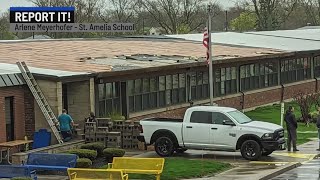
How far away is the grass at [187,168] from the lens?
70.6ft

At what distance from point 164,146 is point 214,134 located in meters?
1.89

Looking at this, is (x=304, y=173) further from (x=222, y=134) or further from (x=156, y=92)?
(x=156, y=92)

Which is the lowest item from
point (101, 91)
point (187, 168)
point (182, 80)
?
point (187, 168)

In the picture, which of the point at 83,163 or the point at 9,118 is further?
the point at 9,118

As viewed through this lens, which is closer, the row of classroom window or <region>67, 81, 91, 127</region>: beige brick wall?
<region>67, 81, 91, 127</region>: beige brick wall

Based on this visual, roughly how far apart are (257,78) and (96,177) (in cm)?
3173

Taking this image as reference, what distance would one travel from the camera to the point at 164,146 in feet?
87.1

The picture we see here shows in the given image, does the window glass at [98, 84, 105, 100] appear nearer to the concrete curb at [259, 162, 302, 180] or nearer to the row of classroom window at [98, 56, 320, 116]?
the row of classroom window at [98, 56, 320, 116]

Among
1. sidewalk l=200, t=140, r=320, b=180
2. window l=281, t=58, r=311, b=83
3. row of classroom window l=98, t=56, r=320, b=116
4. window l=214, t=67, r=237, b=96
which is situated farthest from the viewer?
window l=281, t=58, r=311, b=83

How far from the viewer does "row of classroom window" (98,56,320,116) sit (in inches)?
1284

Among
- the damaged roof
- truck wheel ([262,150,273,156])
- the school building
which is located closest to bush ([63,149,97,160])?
the school building

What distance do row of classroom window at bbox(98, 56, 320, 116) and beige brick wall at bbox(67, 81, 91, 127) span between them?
1.57 metres

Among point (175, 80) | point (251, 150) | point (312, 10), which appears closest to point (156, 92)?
point (175, 80)

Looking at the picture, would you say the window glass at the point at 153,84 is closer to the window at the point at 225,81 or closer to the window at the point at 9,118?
the window at the point at 225,81
